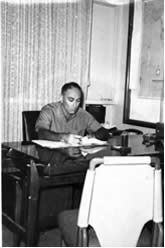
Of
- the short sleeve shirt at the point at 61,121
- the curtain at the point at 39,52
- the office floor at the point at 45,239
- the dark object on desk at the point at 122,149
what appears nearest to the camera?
the office floor at the point at 45,239

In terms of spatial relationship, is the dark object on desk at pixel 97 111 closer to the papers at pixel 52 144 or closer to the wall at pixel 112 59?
the wall at pixel 112 59

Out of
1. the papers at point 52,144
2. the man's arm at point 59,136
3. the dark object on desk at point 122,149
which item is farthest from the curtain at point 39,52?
the dark object on desk at point 122,149

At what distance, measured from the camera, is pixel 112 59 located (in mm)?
4066

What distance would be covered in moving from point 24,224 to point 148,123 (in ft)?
6.90

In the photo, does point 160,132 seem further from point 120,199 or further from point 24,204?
point 120,199

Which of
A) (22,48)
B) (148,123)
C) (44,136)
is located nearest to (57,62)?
(22,48)

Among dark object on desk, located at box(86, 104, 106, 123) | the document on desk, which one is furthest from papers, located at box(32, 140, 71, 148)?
dark object on desk, located at box(86, 104, 106, 123)

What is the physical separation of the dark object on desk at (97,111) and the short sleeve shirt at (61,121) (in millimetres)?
910

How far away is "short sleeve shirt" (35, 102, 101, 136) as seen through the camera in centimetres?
274

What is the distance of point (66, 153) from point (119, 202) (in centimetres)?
61

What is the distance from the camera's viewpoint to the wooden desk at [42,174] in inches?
69.7

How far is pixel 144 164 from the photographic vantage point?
1.42 metres

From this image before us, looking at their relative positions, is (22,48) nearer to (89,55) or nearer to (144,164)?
(89,55)

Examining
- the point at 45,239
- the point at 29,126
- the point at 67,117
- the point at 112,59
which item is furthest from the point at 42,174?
the point at 112,59
